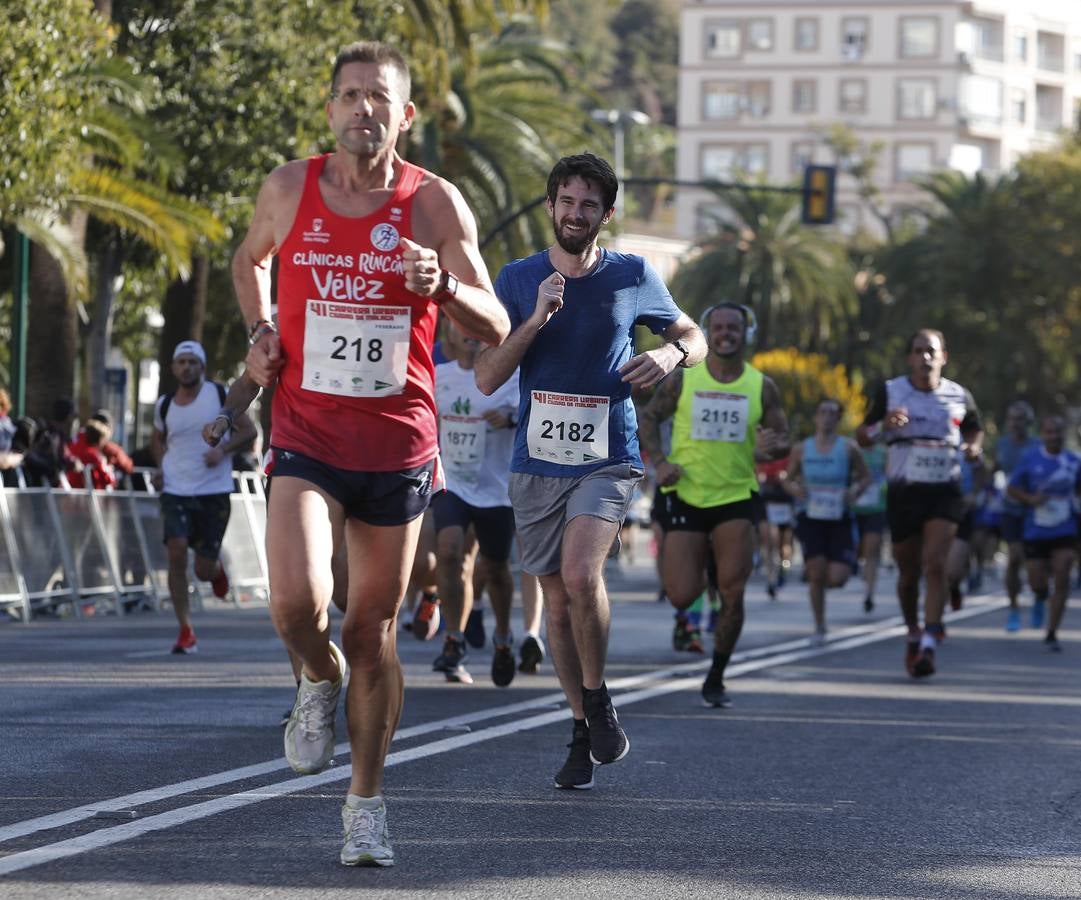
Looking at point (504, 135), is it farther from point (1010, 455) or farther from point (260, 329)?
point (260, 329)

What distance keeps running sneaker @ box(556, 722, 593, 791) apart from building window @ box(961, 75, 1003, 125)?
360 feet

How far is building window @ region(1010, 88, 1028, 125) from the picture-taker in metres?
118

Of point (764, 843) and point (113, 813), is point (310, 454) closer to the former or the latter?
point (113, 813)

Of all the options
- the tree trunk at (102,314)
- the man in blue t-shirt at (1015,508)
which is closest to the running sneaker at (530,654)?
the man in blue t-shirt at (1015,508)

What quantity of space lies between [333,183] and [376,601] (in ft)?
3.64

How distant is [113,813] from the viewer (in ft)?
23.2

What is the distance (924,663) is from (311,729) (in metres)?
8.78

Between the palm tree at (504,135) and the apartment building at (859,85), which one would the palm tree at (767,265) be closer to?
the palm tree at (504,135)

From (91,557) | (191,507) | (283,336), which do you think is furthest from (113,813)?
(91,557)

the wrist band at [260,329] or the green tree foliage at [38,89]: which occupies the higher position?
the green tree foliage at [38,89]

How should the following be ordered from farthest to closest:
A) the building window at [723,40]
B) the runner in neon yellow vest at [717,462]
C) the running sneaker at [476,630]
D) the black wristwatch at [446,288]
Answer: the building window at [723,40] → the running sneaker at [476,630] → the runner in neon yellow vest at [717,462] → the black wristwatch at [446,288]

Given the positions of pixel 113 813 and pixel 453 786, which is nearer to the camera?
pixel 113 813

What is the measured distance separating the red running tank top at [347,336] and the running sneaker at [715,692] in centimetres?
555

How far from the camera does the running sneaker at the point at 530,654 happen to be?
13.2 m
